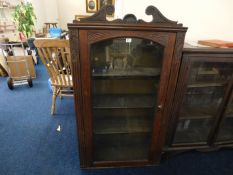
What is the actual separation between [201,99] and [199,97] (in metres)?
0.03

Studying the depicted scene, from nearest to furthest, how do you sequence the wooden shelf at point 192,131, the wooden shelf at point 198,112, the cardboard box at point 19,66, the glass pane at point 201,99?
the glass pane at point 201,99
the wooden shelf at point 198,112
the wooden shelf at point 192,131
the cardboard box at point 19,66

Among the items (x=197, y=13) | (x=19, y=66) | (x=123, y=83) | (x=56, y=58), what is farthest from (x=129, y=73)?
(x=19, y=66)

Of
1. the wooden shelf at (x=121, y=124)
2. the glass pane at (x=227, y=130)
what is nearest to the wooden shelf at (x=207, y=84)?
the glass pane at (x=227, y=130)

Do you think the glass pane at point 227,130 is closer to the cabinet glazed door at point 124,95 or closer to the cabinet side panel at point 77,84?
the cabinet glazed door at point 124,95

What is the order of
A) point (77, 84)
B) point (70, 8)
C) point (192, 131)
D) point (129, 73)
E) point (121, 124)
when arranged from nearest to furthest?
1. point (77, 84)
2. point (129, 73)
3. point (121, 124)
4. point (192, 131)
5. point (70, 8)

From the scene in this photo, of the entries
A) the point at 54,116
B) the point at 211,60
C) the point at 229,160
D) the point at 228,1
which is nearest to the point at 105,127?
the point at 211,60

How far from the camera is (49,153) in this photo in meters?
1.62

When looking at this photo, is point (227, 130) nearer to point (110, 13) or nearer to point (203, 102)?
point (203, 102)

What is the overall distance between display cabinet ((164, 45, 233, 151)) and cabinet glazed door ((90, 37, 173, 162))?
21cm

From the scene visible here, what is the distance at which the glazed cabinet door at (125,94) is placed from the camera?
1.06 metres

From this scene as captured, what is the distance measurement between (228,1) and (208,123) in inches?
45.9

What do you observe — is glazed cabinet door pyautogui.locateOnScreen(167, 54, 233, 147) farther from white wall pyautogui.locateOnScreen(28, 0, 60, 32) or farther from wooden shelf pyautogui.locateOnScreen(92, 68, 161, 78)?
white wall pyautogui.locateOnScreen(28, 0, 60, 32)

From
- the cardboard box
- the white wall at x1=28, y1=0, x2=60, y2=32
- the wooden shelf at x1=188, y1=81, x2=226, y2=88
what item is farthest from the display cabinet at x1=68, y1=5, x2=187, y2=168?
the white wall at x1=28, y1=0, x2=60, y2=32

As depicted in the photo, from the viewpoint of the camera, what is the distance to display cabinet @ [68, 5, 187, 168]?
0.94m
